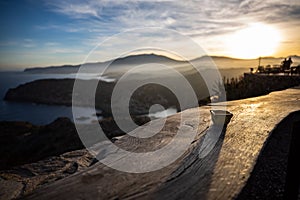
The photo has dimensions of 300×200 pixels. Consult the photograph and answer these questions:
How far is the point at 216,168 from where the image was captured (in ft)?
5.65

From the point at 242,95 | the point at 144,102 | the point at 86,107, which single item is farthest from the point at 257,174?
the point at 86,107

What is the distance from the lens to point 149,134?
2.65 metres

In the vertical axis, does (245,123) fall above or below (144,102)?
above

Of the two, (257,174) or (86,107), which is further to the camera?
(86,107)

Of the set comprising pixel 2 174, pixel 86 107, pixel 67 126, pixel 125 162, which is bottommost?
pixel 86 107

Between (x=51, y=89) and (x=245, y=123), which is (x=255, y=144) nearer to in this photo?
(x=245, y=123)

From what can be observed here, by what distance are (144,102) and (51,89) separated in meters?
43.1

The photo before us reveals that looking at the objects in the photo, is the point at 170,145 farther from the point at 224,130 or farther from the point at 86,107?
the point at 86,107

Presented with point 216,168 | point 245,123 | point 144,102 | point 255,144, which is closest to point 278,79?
point 245,123

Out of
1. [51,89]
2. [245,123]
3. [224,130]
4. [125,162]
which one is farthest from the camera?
[51,89]

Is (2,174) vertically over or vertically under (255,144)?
under

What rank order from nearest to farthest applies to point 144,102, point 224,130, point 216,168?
point 216,168 → point 224,130 → point 144,102

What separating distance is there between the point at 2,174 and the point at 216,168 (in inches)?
92.9

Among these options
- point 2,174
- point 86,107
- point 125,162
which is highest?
point 125,162
